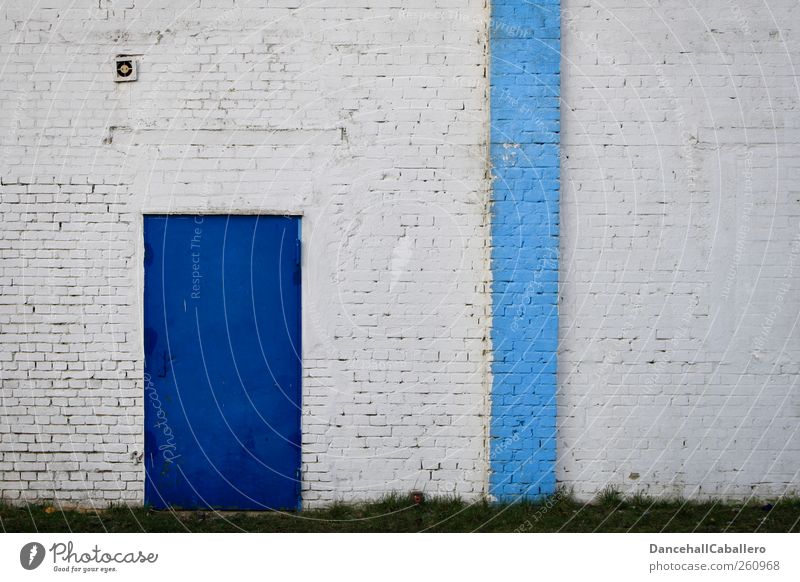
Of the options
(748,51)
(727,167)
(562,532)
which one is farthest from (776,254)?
(562,532)

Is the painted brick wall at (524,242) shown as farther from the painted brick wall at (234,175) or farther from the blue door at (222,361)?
the blue door at (222,361)

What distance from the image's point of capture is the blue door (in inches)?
291

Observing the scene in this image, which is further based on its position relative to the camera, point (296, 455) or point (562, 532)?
point (296, 455)

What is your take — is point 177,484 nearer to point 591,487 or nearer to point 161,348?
point 161,348

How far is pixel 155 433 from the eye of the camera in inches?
295

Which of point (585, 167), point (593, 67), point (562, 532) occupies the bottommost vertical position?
point (562, 532)

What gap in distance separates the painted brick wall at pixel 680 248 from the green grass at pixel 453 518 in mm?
182

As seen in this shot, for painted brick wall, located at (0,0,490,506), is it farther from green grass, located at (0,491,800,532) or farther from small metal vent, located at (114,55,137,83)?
green grass, located at (0,491,800,532)

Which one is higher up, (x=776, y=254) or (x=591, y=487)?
(x=776, y=254)

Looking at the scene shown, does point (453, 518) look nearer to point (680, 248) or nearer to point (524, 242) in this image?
point (524, 242)

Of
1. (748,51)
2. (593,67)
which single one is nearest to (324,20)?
(593,67)

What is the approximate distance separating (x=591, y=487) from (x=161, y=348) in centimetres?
365
